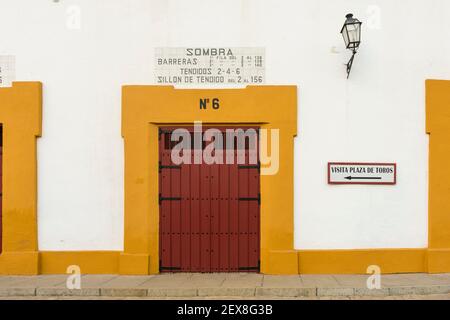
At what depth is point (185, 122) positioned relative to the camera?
25.1 feet

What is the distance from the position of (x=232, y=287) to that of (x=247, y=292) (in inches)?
9.5

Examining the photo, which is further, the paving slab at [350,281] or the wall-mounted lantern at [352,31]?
the wall-mounted lantern at [352,31]

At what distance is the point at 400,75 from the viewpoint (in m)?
7.73

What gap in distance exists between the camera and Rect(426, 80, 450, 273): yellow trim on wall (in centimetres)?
764

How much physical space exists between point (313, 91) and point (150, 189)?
10.7 ft

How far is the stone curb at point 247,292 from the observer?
6.58 m

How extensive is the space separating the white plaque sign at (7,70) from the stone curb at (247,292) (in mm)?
3492

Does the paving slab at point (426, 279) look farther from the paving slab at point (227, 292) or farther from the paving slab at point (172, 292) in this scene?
the paving slab at point (172, 292)

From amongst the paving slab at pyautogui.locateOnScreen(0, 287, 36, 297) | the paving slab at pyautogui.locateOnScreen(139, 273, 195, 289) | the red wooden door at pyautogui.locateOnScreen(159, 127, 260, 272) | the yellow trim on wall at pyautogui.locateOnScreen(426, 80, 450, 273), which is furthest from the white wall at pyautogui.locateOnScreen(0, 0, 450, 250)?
the paving slab at pyautogui.locateOnScreen(0, 287, 36, 297)

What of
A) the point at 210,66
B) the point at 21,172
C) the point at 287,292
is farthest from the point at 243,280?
the point at 21,172

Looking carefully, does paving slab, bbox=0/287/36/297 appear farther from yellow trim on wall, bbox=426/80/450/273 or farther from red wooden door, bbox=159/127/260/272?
yellow trim on wall, bbox=426/80/450/273

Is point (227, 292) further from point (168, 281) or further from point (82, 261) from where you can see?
point (82, 261)

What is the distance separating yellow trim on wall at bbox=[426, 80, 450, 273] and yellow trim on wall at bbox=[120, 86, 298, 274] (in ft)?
7.74

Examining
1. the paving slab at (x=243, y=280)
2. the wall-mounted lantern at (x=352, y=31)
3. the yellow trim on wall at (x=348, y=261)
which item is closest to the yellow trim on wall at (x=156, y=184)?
the yellow trim on wall at (x=348, y=261)
